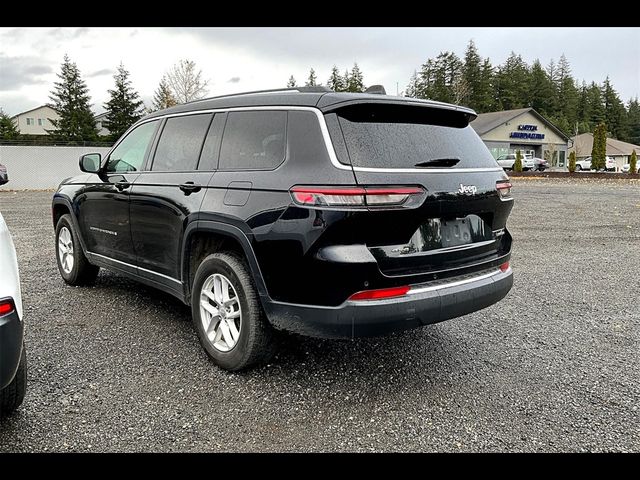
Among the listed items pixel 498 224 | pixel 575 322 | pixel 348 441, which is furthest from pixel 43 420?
pixel 575 322

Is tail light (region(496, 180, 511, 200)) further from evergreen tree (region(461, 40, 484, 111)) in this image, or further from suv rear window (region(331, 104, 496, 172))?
evergreen tree (region(461, 40, 484, 111))

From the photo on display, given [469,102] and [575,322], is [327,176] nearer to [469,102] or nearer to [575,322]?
[575,322]

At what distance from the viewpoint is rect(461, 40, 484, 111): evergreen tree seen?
69562 millimetres

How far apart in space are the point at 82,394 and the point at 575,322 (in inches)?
157

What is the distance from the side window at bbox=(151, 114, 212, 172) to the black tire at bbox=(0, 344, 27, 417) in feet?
5.68

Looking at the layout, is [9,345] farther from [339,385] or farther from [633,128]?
[633,128]

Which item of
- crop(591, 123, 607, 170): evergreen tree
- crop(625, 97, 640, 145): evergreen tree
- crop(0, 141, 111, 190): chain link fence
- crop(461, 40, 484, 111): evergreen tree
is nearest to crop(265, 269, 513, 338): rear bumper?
crop(0, 141, 111, 190): chain link fence

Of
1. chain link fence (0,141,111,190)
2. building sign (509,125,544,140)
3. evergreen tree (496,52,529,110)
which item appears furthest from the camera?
evergreen tree (496,52,529,110)

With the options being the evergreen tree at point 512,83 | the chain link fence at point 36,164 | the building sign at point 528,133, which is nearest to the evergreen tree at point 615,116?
the evergreen tree at point 512,83

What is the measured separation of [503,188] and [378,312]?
1.43 meters

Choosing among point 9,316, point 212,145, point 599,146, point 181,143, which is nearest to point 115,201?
point 181,143

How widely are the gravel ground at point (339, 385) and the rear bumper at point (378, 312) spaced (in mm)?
502

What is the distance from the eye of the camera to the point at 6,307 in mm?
2195

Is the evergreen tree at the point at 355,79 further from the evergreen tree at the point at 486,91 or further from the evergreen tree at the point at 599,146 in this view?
the evergreen tree at the point at 599,146
